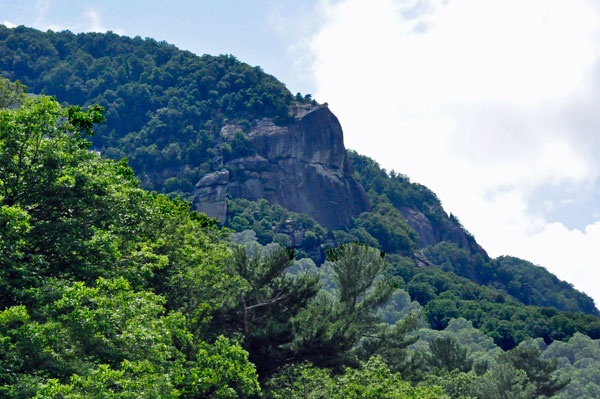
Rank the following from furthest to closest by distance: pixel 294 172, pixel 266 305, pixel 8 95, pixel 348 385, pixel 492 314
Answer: pixel 294 172
pixel 492 314
pixel 8 95
pixel 266 305
pixel 348 385

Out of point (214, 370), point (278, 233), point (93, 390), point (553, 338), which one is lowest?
point (93, 390)

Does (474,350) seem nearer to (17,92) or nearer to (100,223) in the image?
(17,92)

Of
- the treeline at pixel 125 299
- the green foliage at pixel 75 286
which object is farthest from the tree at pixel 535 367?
the green foliage at pixel 75 286

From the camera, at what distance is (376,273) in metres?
42.5

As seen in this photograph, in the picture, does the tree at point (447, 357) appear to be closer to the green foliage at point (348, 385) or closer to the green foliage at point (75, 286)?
the green foliage at point (348, 385)

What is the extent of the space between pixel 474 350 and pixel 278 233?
68.3m

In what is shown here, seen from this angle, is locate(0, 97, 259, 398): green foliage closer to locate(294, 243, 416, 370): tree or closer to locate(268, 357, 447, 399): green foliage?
locate(268, 357, 447, 399): green foliage

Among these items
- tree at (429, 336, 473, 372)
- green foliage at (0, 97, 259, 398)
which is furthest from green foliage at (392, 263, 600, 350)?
green foliage at (0, 97, 259, 398)

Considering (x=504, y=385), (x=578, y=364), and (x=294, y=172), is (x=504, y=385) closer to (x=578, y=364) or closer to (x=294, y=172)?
(x=578, y=364)

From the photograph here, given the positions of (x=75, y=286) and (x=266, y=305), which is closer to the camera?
(x=75, y=286)

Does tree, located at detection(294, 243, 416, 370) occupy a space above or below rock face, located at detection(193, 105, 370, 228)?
below

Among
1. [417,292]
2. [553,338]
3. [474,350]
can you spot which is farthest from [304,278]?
[417,292]

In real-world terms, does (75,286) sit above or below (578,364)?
below

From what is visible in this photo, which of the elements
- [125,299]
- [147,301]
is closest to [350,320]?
[147,301]
